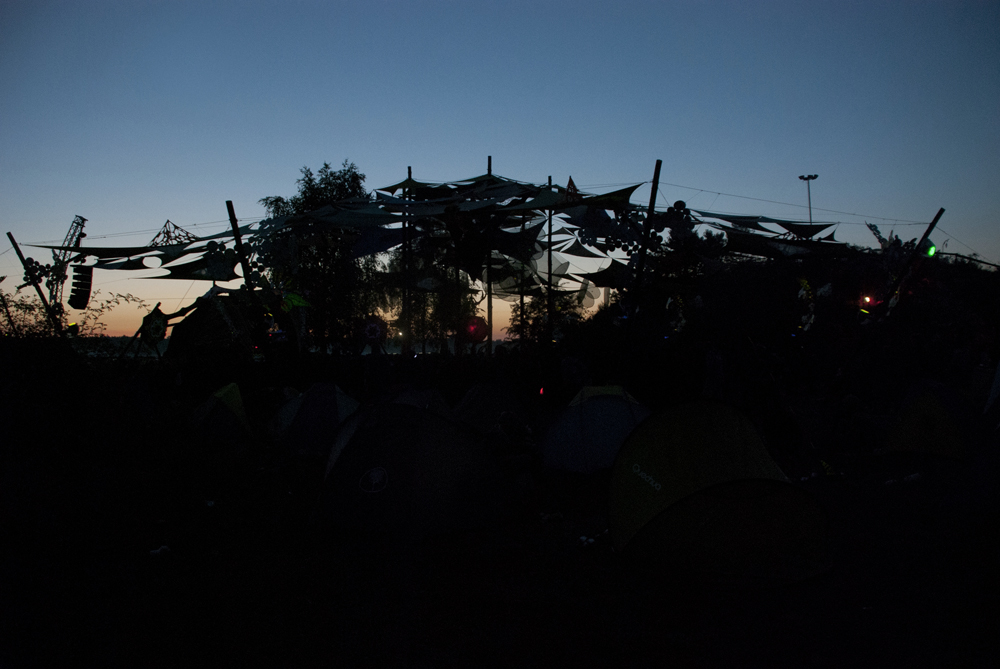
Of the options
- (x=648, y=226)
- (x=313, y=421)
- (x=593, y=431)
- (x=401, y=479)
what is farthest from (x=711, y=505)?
(x=648, y=226)

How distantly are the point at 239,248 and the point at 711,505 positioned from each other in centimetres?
1321

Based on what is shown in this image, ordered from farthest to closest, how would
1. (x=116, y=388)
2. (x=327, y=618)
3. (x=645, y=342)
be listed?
(x=645, y=342)
(x=116, y=388)
(x=327, y=618)

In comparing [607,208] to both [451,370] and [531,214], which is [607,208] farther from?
[451,370]

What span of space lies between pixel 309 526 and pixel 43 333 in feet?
12.2

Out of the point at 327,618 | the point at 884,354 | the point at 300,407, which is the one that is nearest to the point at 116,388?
the point at 300,407

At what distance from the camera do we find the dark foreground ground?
3961 millimetres

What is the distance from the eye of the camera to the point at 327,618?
14.6 ft

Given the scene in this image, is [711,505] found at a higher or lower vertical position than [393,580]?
higher

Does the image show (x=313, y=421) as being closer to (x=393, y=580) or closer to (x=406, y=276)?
(x=393, y=580)

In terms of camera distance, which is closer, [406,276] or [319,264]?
[406,276]

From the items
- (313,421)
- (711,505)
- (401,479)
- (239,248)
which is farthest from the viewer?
(239,248)

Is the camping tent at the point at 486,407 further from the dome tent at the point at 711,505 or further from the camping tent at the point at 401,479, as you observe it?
the dome tent at the point at 711,505

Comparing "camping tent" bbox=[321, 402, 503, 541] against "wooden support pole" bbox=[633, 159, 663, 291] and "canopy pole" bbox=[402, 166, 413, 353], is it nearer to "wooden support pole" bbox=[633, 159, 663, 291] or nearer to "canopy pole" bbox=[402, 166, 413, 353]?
"wooden support pole" bbox=[633, 159, 663, 291]

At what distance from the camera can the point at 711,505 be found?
4980mm
